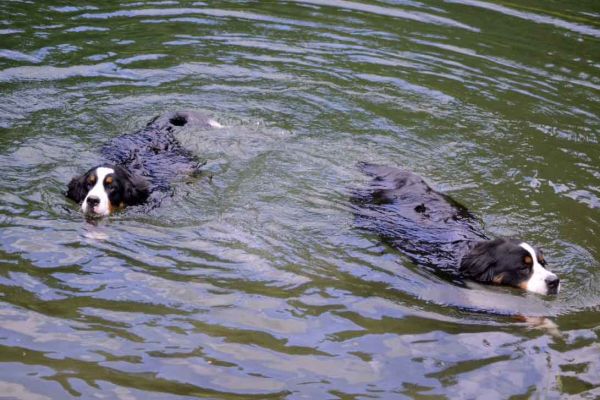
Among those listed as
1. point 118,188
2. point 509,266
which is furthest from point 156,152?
point 509,266

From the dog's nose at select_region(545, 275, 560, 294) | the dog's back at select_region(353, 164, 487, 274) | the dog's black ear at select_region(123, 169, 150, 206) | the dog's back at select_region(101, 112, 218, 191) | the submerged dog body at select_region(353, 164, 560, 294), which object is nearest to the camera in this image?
the dog's nose at select_region(545, 275, 560, 294)

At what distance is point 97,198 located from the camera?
7.28 metres

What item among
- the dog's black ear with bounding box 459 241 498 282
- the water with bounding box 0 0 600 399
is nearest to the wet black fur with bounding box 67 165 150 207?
the water with bounding box 0 0 600 399

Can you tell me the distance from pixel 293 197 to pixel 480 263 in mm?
2089

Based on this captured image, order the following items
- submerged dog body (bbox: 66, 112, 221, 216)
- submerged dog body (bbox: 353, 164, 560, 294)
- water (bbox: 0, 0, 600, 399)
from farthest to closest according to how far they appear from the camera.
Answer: submerged dog body (bbox: 66, 112, 221, 216), submerged dog body (bbox: 353, 164, 560, 294), water (bbox: 0, 0, 600, 399)

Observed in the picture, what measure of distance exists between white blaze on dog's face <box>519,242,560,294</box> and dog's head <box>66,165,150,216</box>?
3.79 m

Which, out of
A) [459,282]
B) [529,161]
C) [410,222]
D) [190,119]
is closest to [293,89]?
[190,119]

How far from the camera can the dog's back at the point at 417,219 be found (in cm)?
688

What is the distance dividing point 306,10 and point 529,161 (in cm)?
602

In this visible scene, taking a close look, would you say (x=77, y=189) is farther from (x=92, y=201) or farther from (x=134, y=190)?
(x=134, y=190)

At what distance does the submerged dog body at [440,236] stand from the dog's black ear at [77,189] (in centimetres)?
267

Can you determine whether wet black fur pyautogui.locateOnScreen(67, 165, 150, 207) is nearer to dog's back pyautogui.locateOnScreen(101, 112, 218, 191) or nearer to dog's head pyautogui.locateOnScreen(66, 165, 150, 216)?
dog's head pyautogui.locateOnScreen(66, 165, 150, 216)

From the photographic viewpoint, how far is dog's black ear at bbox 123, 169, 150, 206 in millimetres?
7652

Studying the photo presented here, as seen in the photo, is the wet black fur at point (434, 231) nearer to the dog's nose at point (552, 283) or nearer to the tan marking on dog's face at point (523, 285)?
the tan marking on dog's face at point (523, 285)
